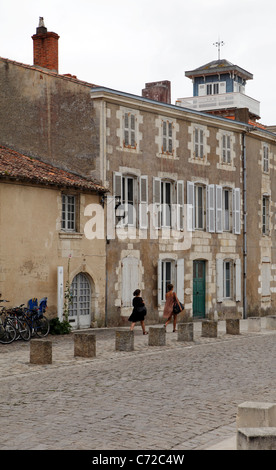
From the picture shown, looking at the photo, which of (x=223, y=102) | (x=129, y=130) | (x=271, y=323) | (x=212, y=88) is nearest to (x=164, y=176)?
(x=129, y=130)

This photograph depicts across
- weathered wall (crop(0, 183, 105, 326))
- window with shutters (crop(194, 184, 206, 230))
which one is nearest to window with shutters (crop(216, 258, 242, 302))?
window with shutters (crop(194, 184, 206, 230))

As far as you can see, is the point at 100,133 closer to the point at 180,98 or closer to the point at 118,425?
the point at 118,425

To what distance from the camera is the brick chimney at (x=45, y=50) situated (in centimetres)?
2430

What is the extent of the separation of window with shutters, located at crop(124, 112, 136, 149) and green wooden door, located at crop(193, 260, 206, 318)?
526 cm

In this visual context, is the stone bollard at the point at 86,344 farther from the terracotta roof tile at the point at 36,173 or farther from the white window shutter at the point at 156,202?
the white window shutter at the point at 156,202

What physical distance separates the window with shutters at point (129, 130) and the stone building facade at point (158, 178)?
3 centimetres

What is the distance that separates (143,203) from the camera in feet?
77.3

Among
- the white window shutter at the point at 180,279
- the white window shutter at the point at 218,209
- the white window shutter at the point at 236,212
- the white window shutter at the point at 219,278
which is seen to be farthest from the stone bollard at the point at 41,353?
the white window shutter at the point at 236,212

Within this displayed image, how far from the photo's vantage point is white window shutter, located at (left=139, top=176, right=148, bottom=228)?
23469 millimetres

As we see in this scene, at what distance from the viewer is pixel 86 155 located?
22391mm

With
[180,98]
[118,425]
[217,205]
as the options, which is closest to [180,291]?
[217,205]

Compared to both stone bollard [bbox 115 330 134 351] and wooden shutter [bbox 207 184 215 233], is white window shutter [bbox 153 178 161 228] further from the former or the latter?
Answer: stone bollard [bbox 115 330 134 351]

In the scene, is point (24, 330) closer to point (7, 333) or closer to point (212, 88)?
point (7, 333)
